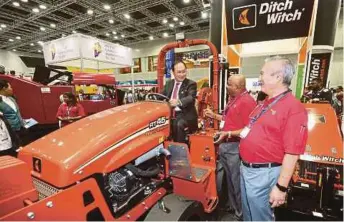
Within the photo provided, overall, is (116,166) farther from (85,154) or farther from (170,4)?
(170,4)

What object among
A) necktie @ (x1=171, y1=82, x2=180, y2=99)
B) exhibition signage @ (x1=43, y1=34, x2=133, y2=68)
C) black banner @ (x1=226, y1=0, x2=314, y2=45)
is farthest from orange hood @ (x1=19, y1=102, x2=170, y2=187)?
exhibition signage @ (x1=43, y1=34, x2=133, y2=68)

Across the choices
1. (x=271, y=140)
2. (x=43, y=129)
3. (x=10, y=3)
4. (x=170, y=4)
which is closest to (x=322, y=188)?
(x=271, y=140)

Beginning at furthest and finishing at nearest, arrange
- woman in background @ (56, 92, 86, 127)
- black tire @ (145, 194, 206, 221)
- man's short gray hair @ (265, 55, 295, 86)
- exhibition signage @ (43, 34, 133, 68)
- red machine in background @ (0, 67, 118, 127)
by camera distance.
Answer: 1. exhibition signage @ (43, 34, 133, 68)
2. red machine in background @ (0, 67, 118, 127)
3. woman in background @ (56, 92, 86, 127)
4. black tire @ (145, 194, 206, 221)
5. man's short gray hair @ (265, 55, 295, 86)

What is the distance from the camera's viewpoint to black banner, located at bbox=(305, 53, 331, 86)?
6.24m

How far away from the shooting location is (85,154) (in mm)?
1472

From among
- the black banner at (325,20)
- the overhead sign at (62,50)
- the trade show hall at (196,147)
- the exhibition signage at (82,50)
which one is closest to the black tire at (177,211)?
the trade show hall at (196,147)

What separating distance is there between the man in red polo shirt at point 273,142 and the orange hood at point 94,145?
827 millimetres

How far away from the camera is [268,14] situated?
5.89 m

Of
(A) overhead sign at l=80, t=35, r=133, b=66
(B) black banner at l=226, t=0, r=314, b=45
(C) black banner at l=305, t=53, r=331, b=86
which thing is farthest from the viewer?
(A) overhead sign at l=80, t=35, r=133, b=66

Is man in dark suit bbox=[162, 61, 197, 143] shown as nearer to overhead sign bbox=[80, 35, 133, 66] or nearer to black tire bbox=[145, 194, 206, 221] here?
black tire bbox=[145, 194, 206, 221]

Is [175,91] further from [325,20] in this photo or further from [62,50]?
[62,50]

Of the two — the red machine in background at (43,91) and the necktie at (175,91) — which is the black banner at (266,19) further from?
the red machine in background at (43,91)

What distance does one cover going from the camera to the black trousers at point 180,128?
99.5 inches

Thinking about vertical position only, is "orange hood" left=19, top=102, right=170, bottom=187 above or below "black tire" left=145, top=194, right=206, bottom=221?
above
